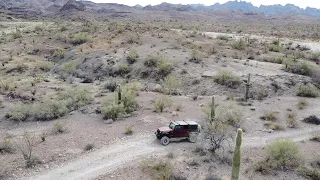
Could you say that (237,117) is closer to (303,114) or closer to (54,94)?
(303,114)

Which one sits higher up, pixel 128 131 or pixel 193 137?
pixel 193 137

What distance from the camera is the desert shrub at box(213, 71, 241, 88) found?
3384 cm

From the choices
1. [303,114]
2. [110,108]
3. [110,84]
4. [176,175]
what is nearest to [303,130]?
[303,114]

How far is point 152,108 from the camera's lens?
27.0 metres

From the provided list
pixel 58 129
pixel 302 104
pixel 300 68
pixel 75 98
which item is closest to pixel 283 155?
pixel 302 104

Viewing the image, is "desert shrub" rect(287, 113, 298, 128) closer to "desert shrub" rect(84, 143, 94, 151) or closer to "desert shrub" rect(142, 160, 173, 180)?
"desert shrub" rect(142, 160, 173, 180)

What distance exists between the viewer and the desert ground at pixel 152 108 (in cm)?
1841

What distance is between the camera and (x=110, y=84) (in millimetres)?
33656

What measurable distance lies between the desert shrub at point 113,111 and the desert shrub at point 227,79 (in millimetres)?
12579

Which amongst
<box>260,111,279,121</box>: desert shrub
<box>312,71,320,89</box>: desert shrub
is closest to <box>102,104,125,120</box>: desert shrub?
<box>260,111,279,121</box>: desert shrub

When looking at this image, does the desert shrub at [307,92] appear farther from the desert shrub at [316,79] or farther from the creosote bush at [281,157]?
the creosote bush at [281,157]

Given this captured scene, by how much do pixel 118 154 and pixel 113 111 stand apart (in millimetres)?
6297

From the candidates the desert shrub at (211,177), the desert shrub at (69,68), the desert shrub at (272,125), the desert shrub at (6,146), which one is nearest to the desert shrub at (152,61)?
the desert shrub at (69,68)

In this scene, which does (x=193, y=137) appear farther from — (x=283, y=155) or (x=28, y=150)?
(x=28, y=150)
